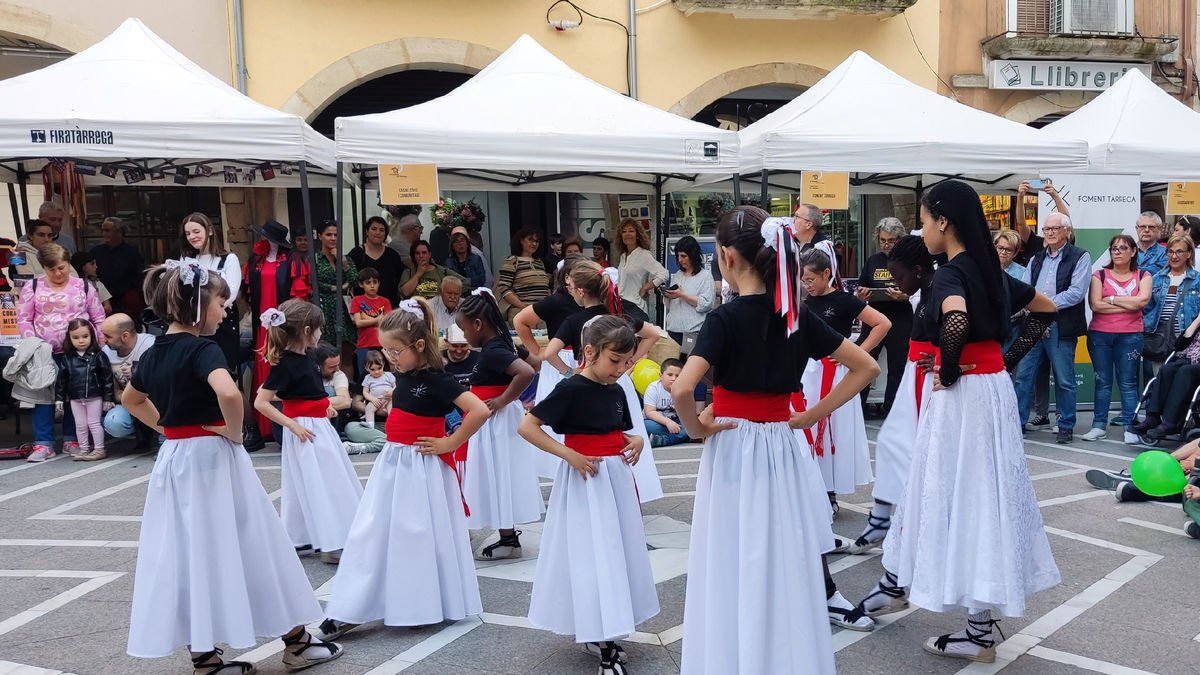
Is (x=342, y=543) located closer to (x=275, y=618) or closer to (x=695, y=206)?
(x=275, y=618)

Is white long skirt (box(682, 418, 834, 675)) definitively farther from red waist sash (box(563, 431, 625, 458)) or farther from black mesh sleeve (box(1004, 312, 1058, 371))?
black mesh sleeve (box(1004, 312, 1058, 371))

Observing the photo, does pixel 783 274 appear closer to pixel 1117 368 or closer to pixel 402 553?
pixel 402 553

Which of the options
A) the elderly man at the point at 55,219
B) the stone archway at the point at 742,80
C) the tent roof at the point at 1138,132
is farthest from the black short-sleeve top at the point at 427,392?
the stone archway at the point at 742,80

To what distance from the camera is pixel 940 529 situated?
13.3 ft

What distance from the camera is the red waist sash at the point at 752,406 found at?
11.2 ft

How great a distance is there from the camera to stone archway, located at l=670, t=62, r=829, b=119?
1395 cm

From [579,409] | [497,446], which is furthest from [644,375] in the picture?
[579,409]

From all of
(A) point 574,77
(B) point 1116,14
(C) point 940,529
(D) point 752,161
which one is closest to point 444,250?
(A) point 574,77

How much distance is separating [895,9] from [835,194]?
592 cm

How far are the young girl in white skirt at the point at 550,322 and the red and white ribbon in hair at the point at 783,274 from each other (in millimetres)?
2458

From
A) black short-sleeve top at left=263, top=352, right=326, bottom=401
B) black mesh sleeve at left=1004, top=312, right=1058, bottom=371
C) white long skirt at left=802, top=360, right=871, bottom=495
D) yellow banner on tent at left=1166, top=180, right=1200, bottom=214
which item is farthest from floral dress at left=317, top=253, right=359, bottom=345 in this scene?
yellow banner on tent at left=1166, top=180, right=1200, bottom=214

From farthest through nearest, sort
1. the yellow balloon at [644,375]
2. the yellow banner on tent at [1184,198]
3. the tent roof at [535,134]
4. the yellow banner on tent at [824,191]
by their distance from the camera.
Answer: the yellow banner on tent at [1184,198]
the yellow balloon at [644,375]
the yellow banner on tent at [824,191]
the tent roof at [535,134]

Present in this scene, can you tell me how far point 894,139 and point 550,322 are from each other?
15.8 ft

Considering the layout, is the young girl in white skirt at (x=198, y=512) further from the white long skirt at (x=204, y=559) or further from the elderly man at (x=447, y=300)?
the elderly man at (x=447, y=300)
